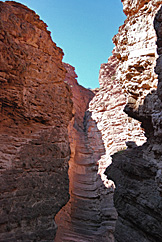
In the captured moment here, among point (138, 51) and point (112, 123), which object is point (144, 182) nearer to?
point (138, 51)

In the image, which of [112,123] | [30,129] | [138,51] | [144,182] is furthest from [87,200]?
[138,51]

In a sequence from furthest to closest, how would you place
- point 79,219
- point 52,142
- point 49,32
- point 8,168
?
1. point 79,219
2. point 49,32
3. point 52,142
4. point 8,168

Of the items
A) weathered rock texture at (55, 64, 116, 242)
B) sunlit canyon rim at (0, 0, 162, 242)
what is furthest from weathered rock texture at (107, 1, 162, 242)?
weathered rock texture at (55, 64, 116, 242)

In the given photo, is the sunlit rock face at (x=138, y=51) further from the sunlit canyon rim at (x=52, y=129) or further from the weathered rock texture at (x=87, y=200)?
the weathered rock texture at (x=87, y=200)

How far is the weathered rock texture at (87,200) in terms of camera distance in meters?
11.4

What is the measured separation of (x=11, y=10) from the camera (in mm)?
7805

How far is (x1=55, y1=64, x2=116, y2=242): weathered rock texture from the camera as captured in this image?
11375 millimetres

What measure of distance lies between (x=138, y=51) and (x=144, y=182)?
5.31m

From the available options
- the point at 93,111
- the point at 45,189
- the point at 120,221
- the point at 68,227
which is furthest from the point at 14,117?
the point at 93,111

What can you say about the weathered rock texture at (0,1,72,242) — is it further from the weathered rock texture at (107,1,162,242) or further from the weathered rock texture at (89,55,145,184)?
the weathered rock texture at (89,55,145,184)

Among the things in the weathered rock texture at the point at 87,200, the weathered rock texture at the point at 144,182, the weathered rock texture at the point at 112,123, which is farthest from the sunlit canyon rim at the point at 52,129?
the weathered rock texture at the point at 112,123

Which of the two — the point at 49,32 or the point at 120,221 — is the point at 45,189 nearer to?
the point at 120,221

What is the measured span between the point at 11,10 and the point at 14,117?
16.8 ft

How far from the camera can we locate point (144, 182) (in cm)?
598
